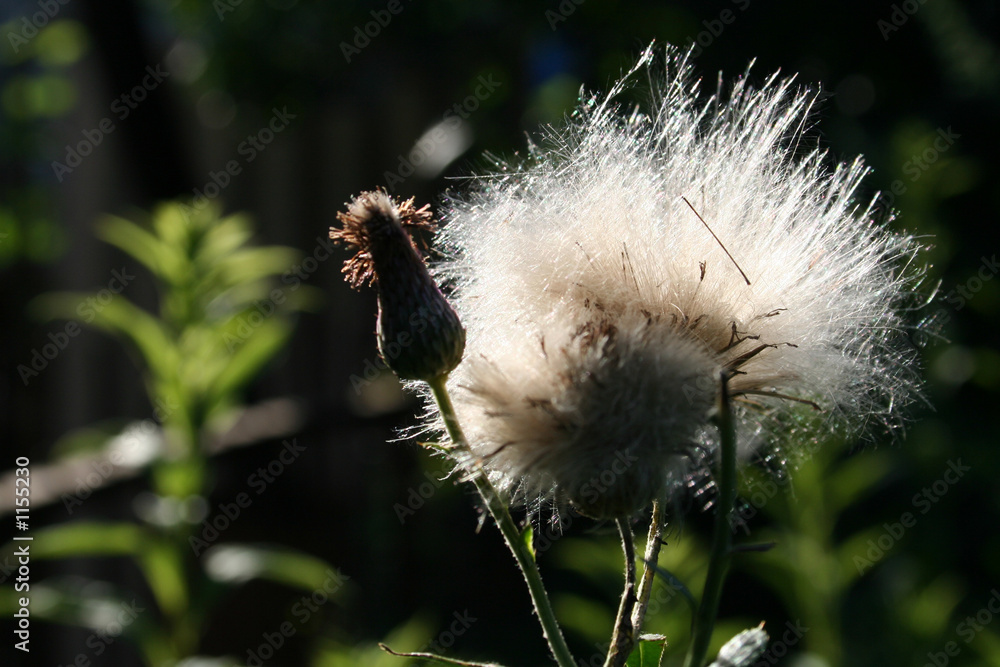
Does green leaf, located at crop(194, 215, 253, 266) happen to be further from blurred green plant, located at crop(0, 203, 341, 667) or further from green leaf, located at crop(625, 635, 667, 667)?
green leaf, located at crop(625, 635, 667, 667)

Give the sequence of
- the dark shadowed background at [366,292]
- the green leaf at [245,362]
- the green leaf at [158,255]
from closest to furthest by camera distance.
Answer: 1. the green leaf at [245,362]
2. the green leaf at [158,255]
3. the dark shadowed background at [366,292]

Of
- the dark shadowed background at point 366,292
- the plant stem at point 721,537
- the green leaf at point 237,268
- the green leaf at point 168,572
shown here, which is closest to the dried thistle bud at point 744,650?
the plant stem at point 721,537

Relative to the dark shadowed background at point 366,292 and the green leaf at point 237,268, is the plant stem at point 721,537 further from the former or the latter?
the green leaf at point 237,268

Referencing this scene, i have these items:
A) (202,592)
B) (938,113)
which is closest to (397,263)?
(202,592)

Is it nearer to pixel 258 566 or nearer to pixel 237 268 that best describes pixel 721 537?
pixel 258 566

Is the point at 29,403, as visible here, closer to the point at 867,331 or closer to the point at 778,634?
the point at 778,634

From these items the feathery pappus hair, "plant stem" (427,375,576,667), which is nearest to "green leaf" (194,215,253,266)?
the feathery pappus hair

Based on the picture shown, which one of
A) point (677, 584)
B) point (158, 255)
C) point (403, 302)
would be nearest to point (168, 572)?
point (158, 255)
